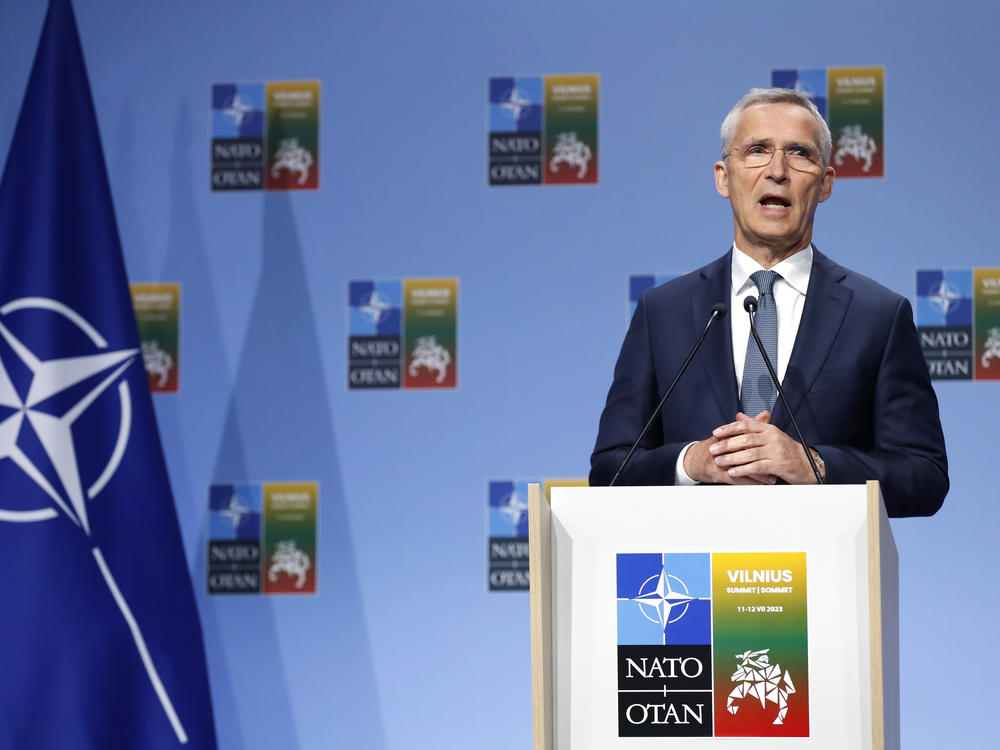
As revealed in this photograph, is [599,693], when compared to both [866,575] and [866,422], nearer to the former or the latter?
[866,575]

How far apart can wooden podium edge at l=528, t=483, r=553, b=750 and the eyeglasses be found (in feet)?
2.46

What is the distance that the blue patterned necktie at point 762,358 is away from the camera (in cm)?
175

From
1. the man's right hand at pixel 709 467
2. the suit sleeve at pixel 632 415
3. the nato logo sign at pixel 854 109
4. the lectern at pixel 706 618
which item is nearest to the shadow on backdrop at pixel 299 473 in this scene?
the nato logo sign at pixel 854 109

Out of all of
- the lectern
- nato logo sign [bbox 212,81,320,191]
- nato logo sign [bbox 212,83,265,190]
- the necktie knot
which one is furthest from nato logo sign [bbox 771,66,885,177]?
the lectern

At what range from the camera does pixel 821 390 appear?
172 centimetres

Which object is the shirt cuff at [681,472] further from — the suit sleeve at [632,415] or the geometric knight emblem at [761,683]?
the geometric knight emblem at [761,683]

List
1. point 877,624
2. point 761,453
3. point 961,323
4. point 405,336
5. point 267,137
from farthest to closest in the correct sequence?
1. point 267,137
2. point 405,336
3. point 961,323
4. point 761,453
5. point 877,624

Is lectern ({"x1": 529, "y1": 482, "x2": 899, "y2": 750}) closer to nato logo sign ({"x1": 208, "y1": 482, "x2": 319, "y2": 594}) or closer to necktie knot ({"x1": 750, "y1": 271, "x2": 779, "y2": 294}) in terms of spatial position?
necktie knot ({"x1": 750, "y1": 271, "x2": 779, "y2": 294})

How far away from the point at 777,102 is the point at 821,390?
1.45 ft

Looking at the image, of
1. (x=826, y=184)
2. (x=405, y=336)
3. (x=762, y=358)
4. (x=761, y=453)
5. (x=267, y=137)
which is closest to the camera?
(x=761, y=453)

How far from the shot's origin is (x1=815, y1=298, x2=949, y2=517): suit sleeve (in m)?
1.62

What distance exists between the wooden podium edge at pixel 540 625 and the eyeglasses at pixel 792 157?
750 mm

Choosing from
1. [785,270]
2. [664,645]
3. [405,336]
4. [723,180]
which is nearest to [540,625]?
[664,645]

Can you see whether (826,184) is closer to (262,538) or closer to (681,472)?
(681,472)
